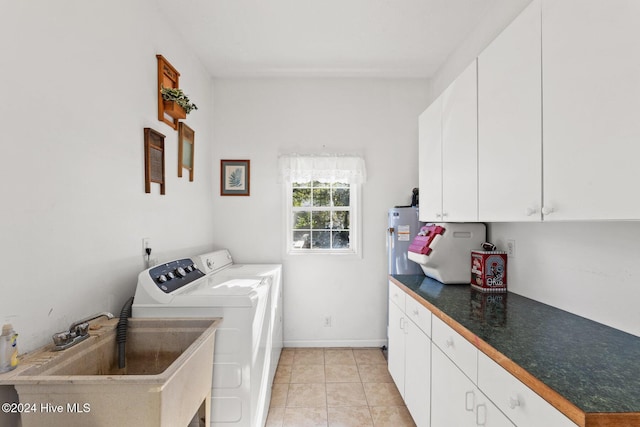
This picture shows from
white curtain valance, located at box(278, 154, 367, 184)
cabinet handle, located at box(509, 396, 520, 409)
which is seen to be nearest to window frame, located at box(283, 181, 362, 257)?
white curtain valance, located at box(278, 154, 367, 184)

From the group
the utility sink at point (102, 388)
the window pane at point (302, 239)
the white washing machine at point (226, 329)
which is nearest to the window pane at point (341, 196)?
the window pane at point (302, 239)

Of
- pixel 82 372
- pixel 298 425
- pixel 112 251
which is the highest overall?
pixel 112 251

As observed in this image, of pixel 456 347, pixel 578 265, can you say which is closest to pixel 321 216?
pixel 456 347

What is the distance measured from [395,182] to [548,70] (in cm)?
213

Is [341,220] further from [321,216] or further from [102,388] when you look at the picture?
[102,388]

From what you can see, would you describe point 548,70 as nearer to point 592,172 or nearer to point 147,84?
point 592,172

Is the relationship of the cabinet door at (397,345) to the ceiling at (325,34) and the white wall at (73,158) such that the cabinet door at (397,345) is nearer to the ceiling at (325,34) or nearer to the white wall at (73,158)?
the white wall at (73,158)

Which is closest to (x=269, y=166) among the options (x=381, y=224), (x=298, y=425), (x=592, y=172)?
(x=381, y=224)

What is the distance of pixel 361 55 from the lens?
9.50 feet

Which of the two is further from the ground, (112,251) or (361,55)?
(361,55)

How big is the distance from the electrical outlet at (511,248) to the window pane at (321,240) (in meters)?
1.81

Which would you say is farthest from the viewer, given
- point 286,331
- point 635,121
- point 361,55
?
point 286,331

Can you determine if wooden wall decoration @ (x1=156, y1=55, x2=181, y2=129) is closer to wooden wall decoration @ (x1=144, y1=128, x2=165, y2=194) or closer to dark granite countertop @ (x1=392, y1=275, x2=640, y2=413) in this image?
wooden wall decoration @ (x1=144, y1=128, x2=165, y2=194)

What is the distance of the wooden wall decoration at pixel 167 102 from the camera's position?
2164mm
